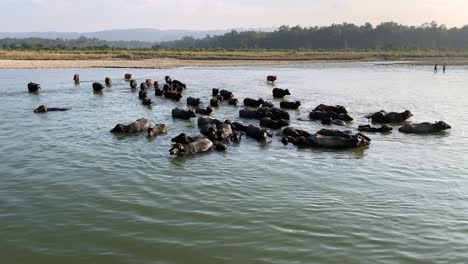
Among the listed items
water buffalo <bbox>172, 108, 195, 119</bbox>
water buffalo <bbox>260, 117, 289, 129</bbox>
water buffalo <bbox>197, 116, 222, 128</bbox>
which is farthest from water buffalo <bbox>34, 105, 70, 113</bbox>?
water buffalo <bbox>260, 117, 289, 129</bbox>

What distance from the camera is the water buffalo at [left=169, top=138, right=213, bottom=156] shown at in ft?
46.0

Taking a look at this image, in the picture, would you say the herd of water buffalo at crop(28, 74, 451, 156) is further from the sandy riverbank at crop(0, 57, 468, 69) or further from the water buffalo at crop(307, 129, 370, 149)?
the sandy riverbank at crop(0, 57, 468, 69)

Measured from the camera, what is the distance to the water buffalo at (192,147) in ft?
46.0

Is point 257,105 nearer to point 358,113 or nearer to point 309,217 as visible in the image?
point 358,113

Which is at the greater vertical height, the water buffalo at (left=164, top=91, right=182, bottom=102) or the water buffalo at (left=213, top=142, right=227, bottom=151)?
the water buffalo at (left=164, top=91, right=182, bottom=102)

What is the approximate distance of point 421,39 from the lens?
145750 millimetres

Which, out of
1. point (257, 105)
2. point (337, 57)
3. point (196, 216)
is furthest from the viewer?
point (337, 57)

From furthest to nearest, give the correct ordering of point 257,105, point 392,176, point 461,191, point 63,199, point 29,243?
1. point 257,105
2. point 392,176
3. point 461,191
4. point 63,199
5. point 29,243

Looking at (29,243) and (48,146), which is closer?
(29,243)

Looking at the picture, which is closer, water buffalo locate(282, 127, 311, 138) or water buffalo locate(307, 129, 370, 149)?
water buffalo locate(307, 129, 370, 149)

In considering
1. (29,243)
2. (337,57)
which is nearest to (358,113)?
(29,243)

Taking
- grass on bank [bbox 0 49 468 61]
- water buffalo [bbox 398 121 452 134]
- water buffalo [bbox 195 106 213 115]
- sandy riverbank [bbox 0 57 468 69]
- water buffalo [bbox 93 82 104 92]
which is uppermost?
grass on bank [bbox 0 49 468 61]

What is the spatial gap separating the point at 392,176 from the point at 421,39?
475 feet

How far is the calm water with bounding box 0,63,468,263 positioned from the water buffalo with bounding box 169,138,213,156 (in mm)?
314
